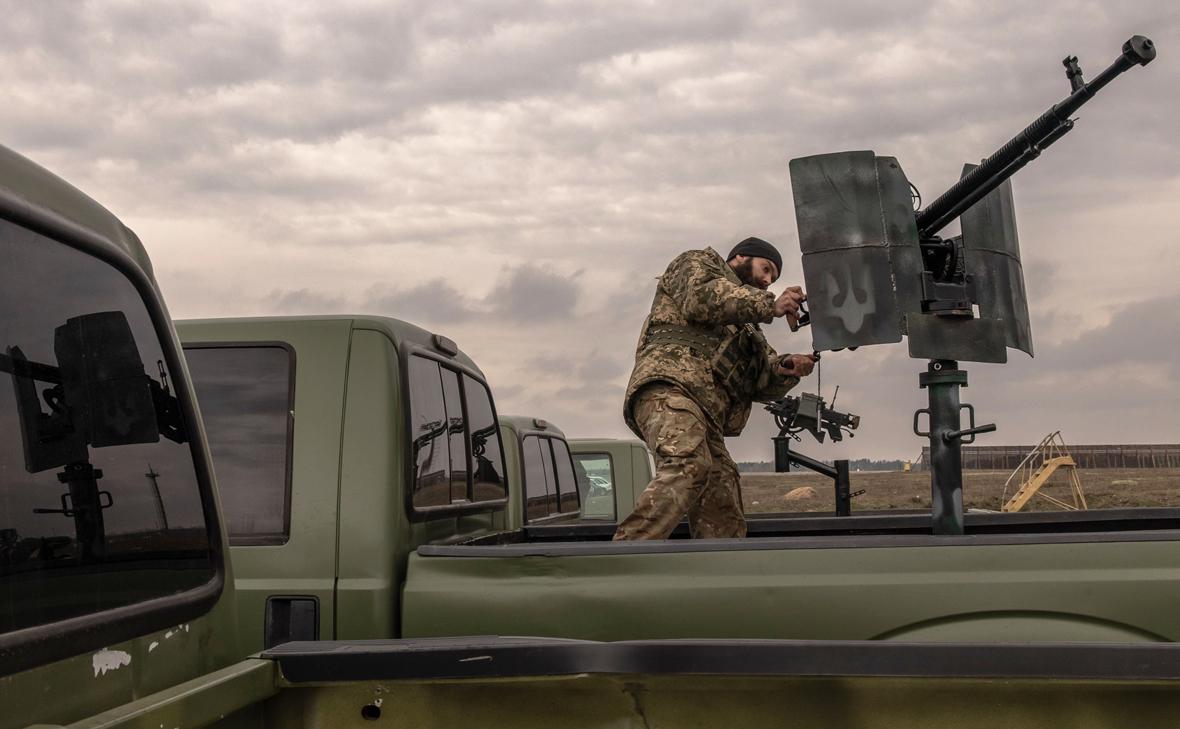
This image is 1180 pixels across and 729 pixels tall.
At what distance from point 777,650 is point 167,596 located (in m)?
1.03

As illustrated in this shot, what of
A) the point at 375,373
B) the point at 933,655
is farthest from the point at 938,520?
the point at 933,655

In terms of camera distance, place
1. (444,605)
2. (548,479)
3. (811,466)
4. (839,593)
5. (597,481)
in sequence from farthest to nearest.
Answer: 1. (597,481)
2. (548,479)
3. (811,466)
4. (444,605)
5. (839,593)

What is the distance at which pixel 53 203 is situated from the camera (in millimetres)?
1837

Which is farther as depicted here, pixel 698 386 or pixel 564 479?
pixel 564 479

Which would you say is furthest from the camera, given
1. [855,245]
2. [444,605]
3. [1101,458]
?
[1101,458]

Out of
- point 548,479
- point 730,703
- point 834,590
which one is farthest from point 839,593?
point 548,479

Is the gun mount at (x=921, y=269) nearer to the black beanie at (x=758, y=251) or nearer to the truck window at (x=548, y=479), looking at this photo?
the black beanie at (x=758, y=251)

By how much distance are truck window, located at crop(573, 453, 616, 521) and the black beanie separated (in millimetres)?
5355

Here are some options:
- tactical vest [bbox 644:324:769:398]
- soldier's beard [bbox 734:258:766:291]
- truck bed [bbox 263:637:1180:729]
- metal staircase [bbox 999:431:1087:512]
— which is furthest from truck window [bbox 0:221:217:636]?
metal staircase [bbox 999:431:1087:512]

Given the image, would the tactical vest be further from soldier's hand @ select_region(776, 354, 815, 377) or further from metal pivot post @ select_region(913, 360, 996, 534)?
metal pivot post @ select_region(913, 360, 996, 534)

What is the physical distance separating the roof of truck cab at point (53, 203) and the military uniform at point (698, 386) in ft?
8.78

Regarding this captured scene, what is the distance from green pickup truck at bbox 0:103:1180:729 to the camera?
1.74 metres

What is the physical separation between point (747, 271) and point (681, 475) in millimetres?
1367

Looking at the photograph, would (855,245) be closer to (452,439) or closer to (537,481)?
(452,439)
